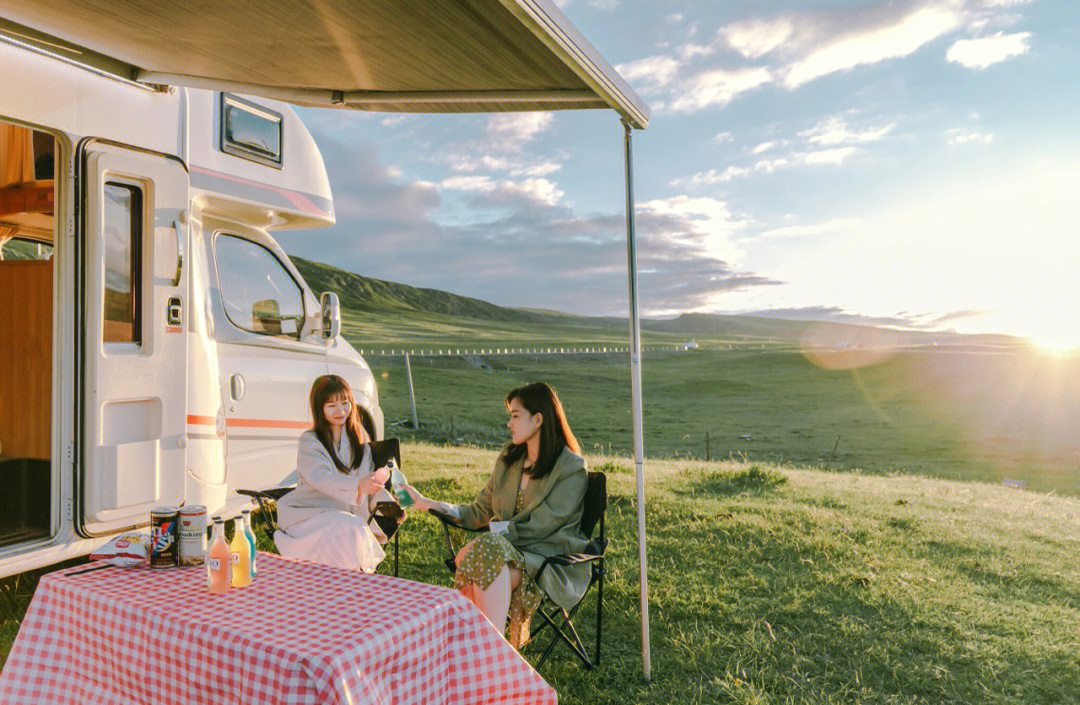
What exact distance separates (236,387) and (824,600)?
3.89 meters

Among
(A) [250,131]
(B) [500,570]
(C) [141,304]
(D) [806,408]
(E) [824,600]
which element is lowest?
(D) [806,408]

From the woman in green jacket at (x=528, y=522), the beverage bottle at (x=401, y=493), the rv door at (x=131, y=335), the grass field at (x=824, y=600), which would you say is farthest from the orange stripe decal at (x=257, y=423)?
the woman in green jacket at (x=528, y=522)

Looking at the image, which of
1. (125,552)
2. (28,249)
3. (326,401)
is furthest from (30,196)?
(125,552)

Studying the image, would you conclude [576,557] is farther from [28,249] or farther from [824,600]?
[28,249]

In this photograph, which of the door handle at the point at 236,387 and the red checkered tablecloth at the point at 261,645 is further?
the door handle at the point at 236,387

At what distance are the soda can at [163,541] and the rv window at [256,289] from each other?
8.77ft

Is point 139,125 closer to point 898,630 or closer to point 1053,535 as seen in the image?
point 898,630

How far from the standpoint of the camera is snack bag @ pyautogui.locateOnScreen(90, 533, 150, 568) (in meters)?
2.78

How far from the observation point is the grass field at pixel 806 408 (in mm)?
24359

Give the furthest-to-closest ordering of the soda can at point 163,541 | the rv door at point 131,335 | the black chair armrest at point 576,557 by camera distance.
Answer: the rv door at point 131,335, the black chair armrest at point 576,557, the soda can at point 163,541

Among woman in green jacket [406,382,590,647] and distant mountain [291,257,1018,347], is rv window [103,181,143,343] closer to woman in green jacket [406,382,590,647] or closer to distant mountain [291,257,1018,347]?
woman in green jacket [406,382,590,647]

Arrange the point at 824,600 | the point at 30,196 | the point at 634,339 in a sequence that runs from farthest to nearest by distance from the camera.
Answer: the point at 30,196
the point at 824,600
the point at 634,339

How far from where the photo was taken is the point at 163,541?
2.77 m

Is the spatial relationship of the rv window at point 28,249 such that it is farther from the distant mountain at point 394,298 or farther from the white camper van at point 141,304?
the distant mountain at point 394,298
